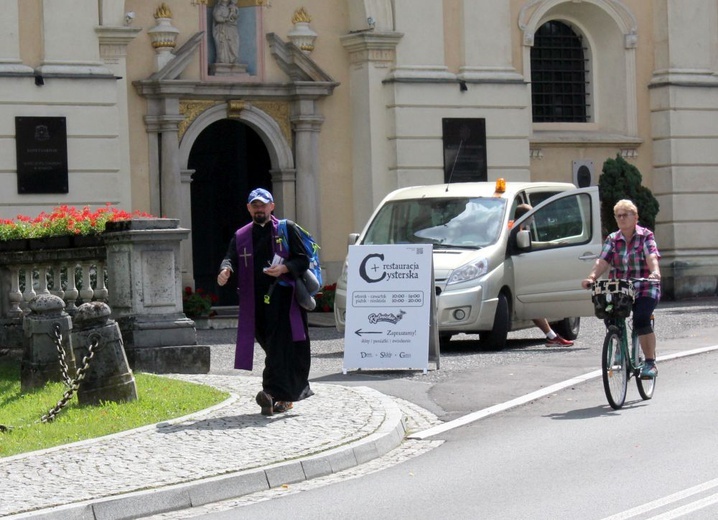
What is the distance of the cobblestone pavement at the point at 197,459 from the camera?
8.63 m

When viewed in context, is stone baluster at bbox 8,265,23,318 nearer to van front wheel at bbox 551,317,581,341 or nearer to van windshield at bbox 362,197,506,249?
van windshield at bbox 362,197,506,249

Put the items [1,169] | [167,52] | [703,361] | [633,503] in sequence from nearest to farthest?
[633,503]
[703,361]
[1,169]
[167,52]

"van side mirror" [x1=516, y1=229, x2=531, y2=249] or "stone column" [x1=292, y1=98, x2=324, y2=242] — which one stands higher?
"stone column" [x1=292, y1=98, x2=324, y2=242]

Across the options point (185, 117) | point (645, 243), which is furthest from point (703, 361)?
point (185, 117)

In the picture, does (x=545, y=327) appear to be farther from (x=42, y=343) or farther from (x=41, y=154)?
(x=41, y=154)

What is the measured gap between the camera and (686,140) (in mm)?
28766

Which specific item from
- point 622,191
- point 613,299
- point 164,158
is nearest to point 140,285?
point 613,299

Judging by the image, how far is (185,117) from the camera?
81.4 ft

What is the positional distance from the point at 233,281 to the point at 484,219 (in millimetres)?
8555

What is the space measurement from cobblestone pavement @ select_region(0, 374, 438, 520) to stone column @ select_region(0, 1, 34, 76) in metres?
11.8

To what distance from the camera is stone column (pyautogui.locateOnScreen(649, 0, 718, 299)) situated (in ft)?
93.9

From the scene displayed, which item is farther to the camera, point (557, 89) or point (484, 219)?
point (557, 89)

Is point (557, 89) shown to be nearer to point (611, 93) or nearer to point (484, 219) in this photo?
point (611, 93)

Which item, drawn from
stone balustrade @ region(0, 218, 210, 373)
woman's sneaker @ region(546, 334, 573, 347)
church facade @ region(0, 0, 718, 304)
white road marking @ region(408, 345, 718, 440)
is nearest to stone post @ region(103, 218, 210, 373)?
stone balustrade @ region(0, 218, 210, 373)
